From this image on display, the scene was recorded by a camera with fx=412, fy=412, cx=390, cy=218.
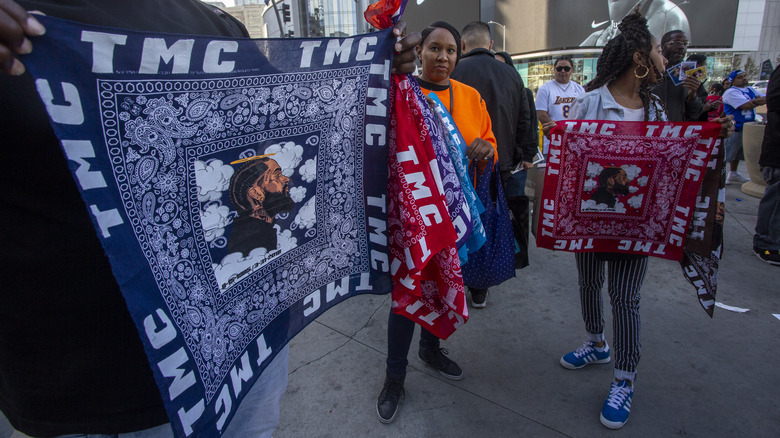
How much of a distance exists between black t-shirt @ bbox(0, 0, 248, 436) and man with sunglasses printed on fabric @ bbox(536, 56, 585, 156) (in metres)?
5.27

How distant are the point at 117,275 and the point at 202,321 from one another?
0.25 m

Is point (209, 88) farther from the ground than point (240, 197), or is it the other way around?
point (209, 88)

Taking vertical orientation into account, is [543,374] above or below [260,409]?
below

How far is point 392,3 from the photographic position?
4.58ft

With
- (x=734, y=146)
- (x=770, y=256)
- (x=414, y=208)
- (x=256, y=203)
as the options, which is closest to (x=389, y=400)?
(x=414, y=208)

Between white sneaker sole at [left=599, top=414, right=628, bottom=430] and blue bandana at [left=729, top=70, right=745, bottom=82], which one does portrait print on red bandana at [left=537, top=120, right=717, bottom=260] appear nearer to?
white sneaker sole at [left=599, top=414, right=628, bottom=430]

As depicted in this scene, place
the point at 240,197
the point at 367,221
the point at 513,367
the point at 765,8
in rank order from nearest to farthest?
the point at 240,197 → the point at 367,221 → the point at 513,367 → the point at 765,8

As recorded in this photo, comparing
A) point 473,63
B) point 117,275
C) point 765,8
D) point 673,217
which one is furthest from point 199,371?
point 765,8

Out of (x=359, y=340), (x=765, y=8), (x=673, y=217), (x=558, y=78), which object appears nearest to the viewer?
(x=673, y=217)

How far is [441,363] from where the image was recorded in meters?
2.53

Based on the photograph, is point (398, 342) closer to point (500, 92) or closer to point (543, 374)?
point (543, 374)

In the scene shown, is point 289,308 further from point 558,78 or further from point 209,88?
point 558,78

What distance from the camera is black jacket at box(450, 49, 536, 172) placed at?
3416 millimetres

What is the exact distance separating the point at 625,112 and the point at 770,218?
3.15 metres
